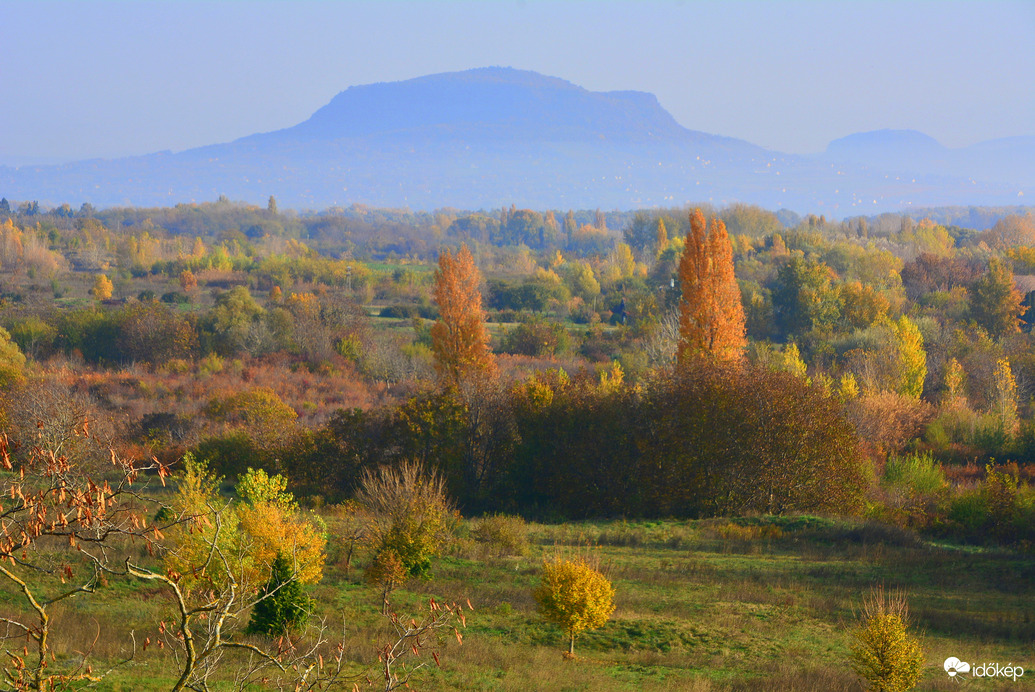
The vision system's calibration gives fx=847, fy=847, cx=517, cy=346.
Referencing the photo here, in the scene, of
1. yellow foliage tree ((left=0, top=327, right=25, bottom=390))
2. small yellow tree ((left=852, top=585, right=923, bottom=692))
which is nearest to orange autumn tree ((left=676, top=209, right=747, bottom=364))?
small yellow tree ((left=852, top=585, right=923, bottom=692))

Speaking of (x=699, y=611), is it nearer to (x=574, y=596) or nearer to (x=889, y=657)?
(x=574, y=596)

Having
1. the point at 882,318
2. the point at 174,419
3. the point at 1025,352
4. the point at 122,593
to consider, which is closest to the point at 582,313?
the point at 882,318

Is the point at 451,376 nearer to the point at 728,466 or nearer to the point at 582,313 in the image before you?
the point at 728,466

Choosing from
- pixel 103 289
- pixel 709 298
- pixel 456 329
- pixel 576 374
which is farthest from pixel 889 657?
pixel 103 289

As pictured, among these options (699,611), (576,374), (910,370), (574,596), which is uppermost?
(574,596)

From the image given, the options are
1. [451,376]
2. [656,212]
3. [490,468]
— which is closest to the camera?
[490,468]

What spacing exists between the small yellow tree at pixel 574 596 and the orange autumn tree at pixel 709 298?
1061 inches

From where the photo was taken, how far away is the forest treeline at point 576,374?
30.1 meters

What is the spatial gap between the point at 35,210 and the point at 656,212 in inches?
5539

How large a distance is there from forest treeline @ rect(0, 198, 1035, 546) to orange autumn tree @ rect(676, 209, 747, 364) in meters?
0.15

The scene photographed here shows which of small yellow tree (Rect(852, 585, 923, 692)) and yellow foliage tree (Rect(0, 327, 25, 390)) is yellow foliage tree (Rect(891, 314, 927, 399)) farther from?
Answer: yellow foliage tree (Rect(0, 327, 25, 390))

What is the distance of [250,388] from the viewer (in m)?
49.5

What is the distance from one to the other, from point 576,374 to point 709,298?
309 inches

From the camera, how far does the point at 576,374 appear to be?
4412 centimetres
